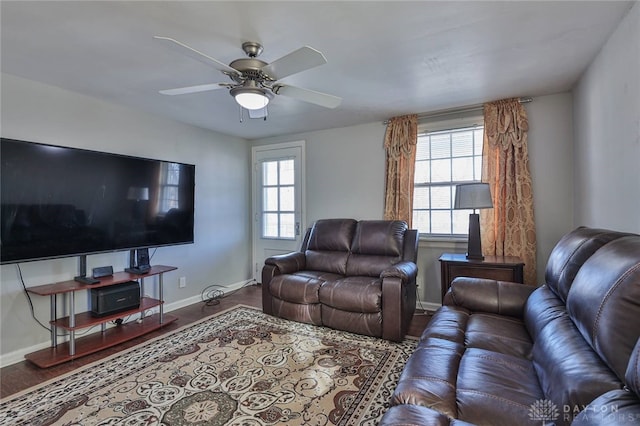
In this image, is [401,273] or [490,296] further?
[401,273]

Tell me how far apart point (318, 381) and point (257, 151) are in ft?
12.2

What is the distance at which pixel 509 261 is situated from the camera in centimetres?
289

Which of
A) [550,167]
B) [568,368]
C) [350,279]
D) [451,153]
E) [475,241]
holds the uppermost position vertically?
[451,153]

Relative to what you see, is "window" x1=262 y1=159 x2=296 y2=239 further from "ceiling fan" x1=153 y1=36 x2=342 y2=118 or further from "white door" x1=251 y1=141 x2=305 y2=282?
"ceiling fan" x1=153 y1=36 x2=342 y2=118

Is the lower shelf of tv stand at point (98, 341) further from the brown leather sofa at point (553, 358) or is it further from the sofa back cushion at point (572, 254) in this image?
the sofa back cushion at point (572, 254)

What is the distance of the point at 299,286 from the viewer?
123 inches

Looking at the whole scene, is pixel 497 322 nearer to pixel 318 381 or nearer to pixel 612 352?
pixel 612 352

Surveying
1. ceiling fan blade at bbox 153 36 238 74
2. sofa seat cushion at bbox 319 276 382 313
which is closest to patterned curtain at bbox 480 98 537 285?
sofa seat cushion at bbox 319 276 382 313

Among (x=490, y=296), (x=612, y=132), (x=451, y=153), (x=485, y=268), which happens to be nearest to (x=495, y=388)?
(x=490, y=296)

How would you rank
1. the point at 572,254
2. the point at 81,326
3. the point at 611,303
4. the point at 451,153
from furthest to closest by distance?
the point at 451,153 → the point at 81,326 → the point at 572,254 → the point at 611,303

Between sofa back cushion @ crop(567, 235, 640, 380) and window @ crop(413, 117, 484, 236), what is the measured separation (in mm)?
2345

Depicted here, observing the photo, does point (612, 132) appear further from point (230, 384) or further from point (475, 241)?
point (230, 384)

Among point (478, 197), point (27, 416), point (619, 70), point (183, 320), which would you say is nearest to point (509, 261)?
point (478, 197)

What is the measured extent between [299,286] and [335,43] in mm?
2197
